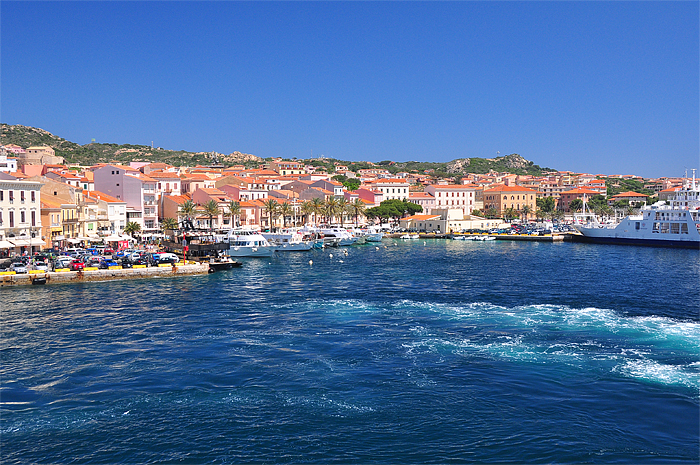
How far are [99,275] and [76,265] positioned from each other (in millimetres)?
1982

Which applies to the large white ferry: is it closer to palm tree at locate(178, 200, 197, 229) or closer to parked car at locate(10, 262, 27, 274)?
palm tree at locate(178, 200, 197, 229)

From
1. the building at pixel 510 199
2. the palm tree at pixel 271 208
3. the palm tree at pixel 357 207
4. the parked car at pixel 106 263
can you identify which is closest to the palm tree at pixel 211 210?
the palm tree at pixel 271 208

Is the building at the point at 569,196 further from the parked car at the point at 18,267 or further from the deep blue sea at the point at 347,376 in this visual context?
the parked car at the point at 18,267

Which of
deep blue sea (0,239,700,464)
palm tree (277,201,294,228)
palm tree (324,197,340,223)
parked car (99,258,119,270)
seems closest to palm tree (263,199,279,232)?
palm tree (277,201,294,228)

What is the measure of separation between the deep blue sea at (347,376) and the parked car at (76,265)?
374 centimetres

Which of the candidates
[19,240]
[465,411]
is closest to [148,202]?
[19,240]

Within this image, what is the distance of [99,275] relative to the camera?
141ft

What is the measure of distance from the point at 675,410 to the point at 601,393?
209 centimetres

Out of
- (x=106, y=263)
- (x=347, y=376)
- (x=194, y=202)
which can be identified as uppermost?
(x=194, y=202)

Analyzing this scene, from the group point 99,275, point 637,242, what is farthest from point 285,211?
point 99,275

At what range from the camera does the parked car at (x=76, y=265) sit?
42.9m

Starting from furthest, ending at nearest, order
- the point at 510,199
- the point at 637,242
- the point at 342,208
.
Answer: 1. the point at 510,199
2. the point at 342,208
3. the point at 637,242

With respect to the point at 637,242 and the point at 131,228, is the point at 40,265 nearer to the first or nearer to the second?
the point at 131,228

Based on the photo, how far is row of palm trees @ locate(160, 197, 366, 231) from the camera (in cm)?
8119
